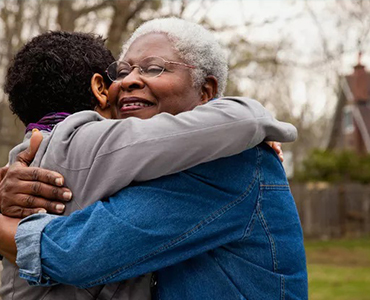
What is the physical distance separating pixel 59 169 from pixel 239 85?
7.14 metres

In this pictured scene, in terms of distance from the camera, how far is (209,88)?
2760 mm

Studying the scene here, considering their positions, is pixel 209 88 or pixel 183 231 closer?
pixel 183 231

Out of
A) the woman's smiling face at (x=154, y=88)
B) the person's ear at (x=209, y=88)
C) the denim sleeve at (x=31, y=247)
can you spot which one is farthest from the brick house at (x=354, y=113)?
the denim sleeve at (x=31, y=247)

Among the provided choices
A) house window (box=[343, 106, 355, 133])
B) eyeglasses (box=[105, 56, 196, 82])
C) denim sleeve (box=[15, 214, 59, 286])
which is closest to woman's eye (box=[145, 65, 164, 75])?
eyeglasses (box=[105, 56, 196, 82])

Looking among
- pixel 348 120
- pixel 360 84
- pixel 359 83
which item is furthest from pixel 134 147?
pixel 348 120

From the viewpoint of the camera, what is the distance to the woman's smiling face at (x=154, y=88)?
8.54ft

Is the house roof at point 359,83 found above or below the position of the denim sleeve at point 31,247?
below

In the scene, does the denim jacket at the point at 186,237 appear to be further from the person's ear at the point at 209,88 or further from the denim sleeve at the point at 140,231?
the person's ear at the point at 209,88

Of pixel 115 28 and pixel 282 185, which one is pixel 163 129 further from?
pixel 115 28

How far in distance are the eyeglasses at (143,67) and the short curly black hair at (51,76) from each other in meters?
0.09

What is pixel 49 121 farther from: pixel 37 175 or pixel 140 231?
pixel 140 231

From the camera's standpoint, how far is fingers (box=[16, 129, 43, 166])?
228cm

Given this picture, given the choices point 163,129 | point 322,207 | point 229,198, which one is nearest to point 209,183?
point 229,198

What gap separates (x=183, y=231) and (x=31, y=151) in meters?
0.66
